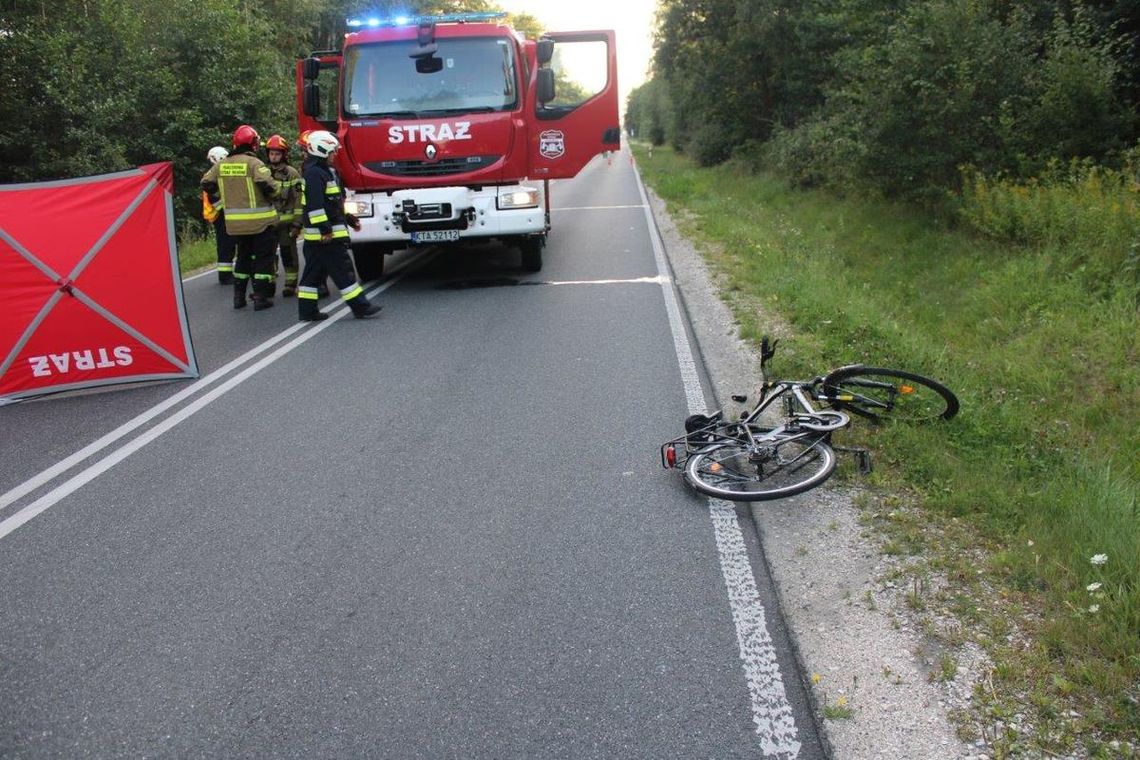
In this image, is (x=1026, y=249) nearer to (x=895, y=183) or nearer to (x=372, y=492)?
(x=895, y=183)

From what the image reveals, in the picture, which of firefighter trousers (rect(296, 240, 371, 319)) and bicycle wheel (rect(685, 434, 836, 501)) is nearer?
bicycle wheel (rect(685, 434, 836, 501))

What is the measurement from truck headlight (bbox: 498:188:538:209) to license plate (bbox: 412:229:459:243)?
65cm

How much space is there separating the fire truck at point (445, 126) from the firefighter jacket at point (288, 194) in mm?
588

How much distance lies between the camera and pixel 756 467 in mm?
4688

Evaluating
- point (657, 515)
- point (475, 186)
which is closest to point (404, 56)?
point (475, 186)

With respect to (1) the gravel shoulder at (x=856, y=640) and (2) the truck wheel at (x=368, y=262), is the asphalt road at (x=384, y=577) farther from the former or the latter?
(2) the truck wheel at (x=368, y=262)

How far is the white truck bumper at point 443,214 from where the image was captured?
10.1m

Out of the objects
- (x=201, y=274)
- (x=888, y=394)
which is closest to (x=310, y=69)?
(x=201, y=274)

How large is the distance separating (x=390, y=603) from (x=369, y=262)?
8.57 m

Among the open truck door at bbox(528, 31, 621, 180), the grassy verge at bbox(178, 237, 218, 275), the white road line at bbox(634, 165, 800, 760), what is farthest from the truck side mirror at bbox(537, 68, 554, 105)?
the white road line at bbox(634, 165, 800, 760)

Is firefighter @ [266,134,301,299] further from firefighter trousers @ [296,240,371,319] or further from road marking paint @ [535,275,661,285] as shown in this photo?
road marking paint @ [535,275,661,285]

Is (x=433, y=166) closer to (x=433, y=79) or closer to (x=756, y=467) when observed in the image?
(x=433, y=79)

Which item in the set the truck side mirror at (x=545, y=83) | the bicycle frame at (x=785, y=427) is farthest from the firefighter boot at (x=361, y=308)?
the bicycle frame at (x=785, y=427)

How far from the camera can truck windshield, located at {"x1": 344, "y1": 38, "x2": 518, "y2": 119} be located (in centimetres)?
1026
